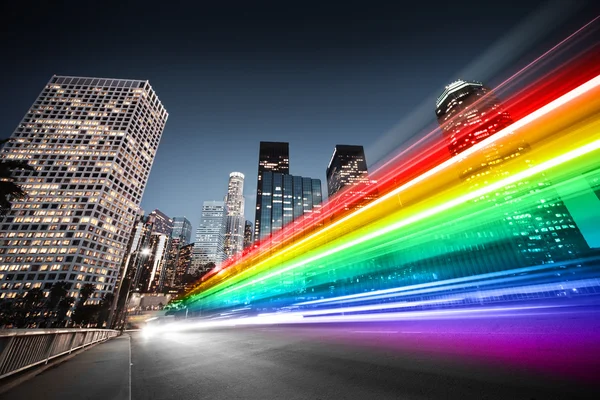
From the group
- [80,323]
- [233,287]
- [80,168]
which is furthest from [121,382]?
[80,168]

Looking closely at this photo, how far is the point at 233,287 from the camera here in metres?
36.0

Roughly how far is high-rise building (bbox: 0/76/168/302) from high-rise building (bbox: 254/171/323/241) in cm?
5906

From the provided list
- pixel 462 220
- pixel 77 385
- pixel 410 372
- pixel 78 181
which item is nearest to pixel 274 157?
pixel 78 181

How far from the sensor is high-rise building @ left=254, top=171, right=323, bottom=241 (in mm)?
117812

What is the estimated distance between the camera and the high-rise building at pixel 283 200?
11781cm

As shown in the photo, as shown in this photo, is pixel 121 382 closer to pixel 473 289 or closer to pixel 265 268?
pixel 473 289

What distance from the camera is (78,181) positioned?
91.0 m

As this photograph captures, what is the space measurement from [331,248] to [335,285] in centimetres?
295

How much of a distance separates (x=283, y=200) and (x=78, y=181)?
84.6 m

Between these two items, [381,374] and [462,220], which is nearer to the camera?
[381,374]

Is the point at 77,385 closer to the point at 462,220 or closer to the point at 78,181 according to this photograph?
the point at 462,220

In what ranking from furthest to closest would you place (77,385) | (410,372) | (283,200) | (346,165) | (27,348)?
1. (346,165)
2. (283,200)
3. (27,348)
4. (77,385)
5. (410,372)

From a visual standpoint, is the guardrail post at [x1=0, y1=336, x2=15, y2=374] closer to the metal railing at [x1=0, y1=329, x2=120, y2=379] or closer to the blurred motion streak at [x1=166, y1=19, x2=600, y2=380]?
the metal railing at [x1=0, y1=329, x2=120, y2=379]

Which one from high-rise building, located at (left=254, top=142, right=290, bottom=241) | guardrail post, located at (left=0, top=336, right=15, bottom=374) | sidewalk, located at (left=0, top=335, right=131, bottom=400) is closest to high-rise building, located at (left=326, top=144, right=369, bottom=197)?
high-rise building, located at (left=254, top=142, right=290, bottom=241)
